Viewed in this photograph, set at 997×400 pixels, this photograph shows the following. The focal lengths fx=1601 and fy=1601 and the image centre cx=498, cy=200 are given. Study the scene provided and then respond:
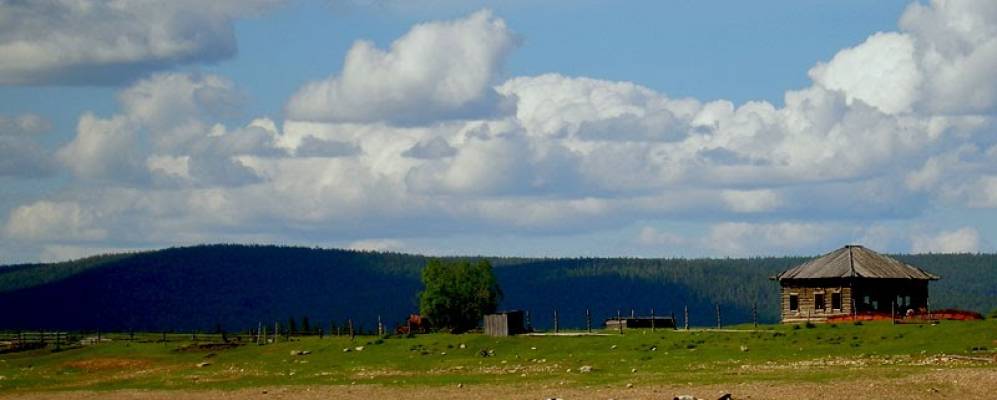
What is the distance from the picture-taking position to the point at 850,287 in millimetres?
103750

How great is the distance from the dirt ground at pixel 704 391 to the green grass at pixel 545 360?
2.67 metres

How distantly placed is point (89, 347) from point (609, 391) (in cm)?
6090

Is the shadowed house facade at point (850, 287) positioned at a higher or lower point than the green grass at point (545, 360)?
higher

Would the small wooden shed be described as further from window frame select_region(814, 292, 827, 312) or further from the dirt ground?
the dirt ground

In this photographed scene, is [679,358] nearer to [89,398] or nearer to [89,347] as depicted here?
[89,398]

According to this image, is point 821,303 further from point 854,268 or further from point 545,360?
point 545,360

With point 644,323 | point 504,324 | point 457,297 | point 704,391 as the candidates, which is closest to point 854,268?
point 644,323

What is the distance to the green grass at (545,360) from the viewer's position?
223ft

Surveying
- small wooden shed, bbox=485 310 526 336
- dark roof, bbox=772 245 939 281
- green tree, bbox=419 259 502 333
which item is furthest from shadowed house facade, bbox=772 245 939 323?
green tree, bbox=419 259 502 333

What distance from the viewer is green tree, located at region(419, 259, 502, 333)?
386 ft

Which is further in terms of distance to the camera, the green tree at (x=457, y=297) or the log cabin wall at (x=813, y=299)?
the green tree at (x=457, y=297)

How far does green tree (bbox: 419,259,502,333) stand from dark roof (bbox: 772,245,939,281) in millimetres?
22054

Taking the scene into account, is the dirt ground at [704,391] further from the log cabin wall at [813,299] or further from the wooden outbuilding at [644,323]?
the log cabin wall at [813,299]

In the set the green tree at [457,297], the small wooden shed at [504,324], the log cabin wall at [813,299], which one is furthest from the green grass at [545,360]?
the green tree at [457,297]
